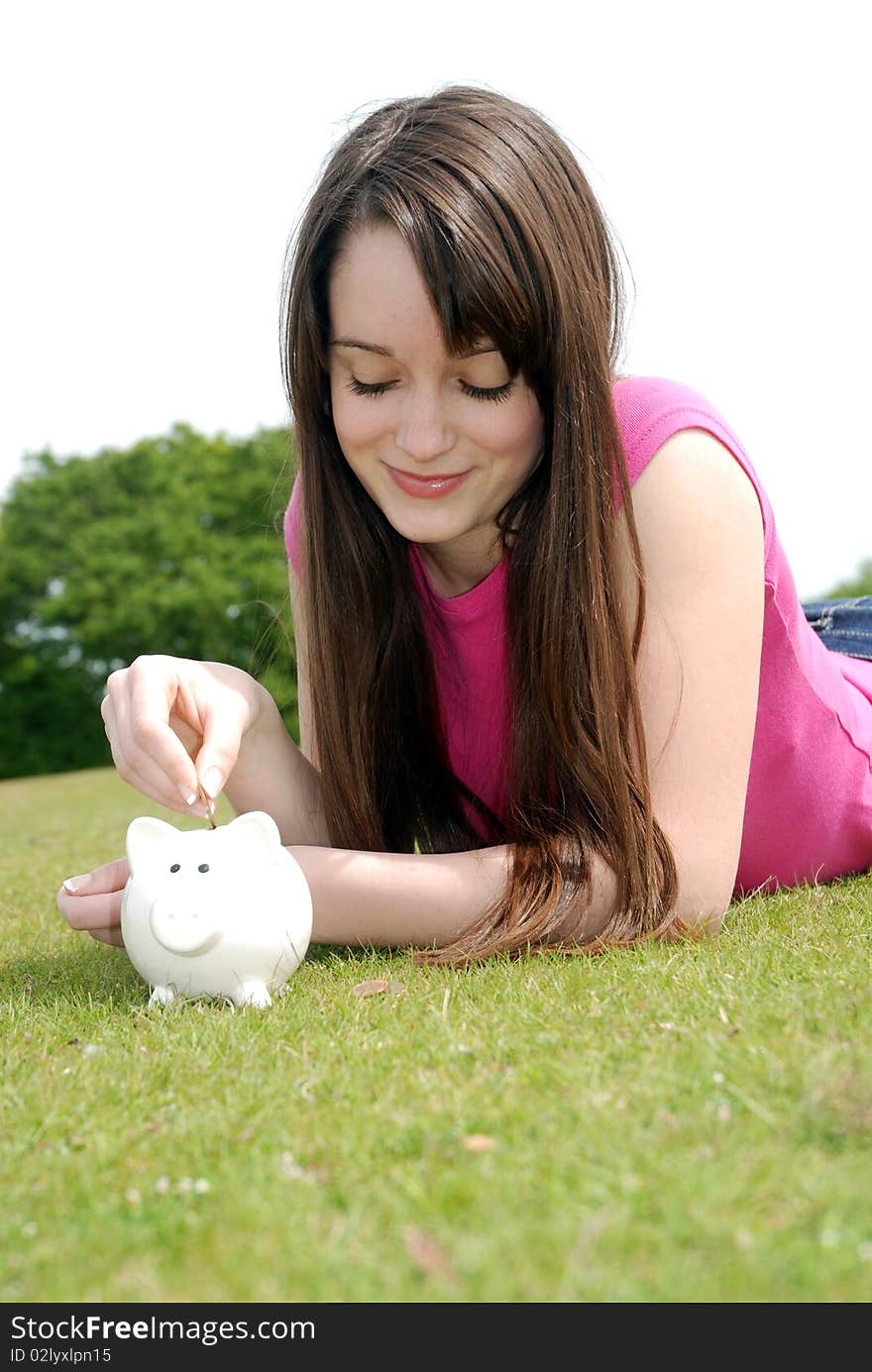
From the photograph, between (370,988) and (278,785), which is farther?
(278,785)

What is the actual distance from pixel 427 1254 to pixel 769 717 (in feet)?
7.28

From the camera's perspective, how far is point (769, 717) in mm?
3492

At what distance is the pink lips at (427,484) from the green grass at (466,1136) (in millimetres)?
1034

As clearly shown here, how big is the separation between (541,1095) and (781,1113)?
1.13ft

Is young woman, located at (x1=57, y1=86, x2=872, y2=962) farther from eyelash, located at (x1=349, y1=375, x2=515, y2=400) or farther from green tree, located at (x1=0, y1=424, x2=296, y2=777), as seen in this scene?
green tree, located at (x1=0, y1=424, x2=296, y2=777)

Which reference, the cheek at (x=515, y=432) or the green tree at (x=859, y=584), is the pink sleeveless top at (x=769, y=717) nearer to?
the cheek at (x=515, y=432)

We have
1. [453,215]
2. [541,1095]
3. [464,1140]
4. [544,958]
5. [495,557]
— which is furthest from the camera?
[495,557]

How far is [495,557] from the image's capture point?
3352mm

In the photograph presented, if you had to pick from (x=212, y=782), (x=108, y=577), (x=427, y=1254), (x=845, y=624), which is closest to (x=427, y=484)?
(x=212, y=782)

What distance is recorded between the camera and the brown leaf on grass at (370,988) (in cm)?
265

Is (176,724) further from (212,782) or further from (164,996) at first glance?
(164,996)

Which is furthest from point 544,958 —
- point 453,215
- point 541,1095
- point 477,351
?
point 453,215

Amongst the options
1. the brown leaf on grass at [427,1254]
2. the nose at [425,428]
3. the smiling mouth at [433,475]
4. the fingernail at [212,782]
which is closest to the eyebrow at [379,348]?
the nose at [425,428]

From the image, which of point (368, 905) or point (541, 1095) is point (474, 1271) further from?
point (368, 905)
